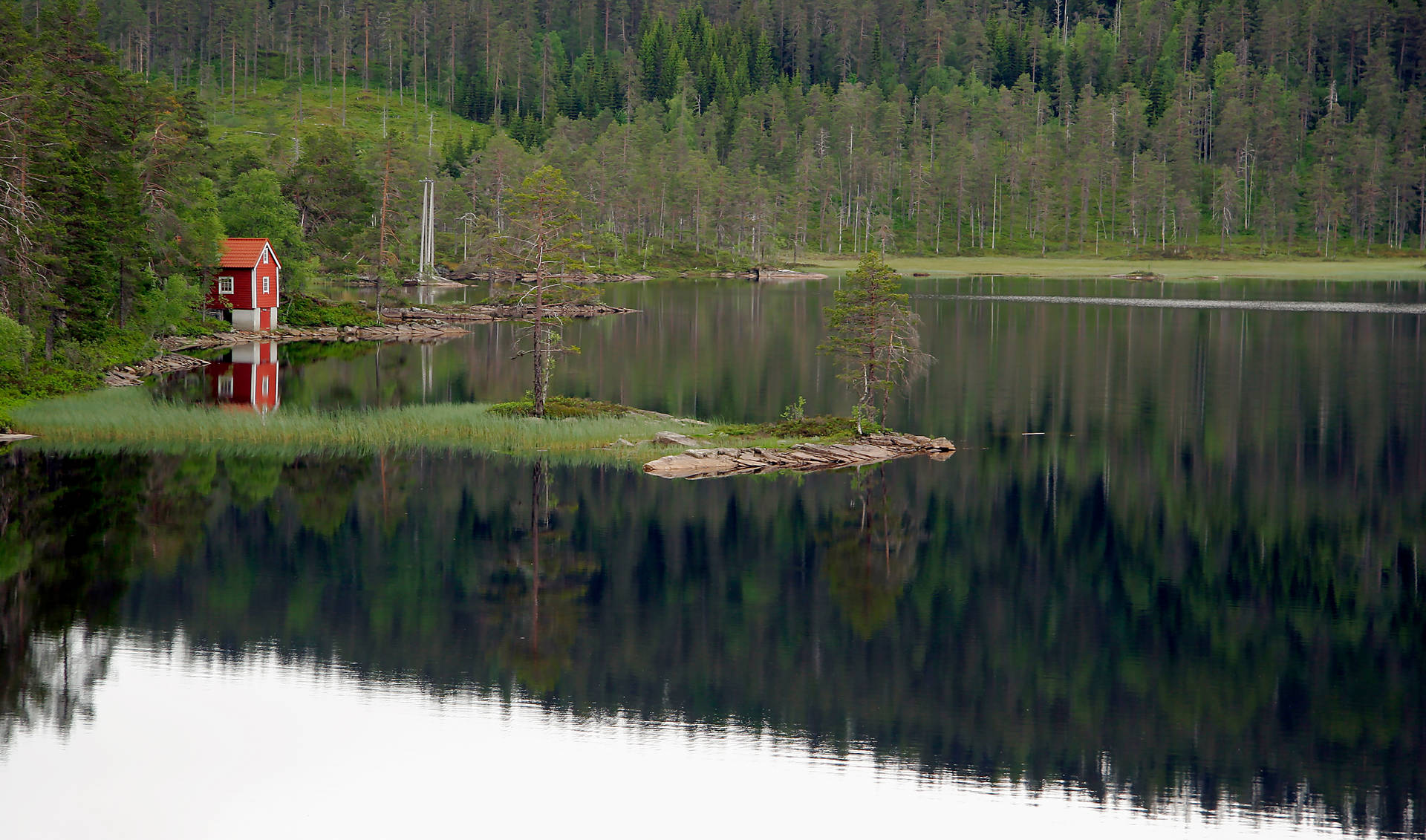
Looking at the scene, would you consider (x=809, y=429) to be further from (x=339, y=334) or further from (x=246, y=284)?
(x=339, y=334)

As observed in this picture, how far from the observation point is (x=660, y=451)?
4331 centimetres

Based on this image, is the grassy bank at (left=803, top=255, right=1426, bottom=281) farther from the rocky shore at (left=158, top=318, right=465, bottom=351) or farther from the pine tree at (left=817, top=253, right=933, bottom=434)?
the pine tree at (left=817, top=253, right=933, bottom=434)

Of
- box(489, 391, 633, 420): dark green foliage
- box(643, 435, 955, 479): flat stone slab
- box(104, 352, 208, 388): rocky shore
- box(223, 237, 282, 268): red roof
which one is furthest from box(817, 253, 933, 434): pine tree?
box(223, 237, 282, 268): red roof

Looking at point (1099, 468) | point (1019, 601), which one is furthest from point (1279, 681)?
point (1099, 468)

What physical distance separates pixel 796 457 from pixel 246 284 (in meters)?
54.3

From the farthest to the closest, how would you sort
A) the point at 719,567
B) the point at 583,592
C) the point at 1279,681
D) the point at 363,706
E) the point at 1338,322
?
the point at 1338,322
the point at 719,567
the point at 583,592
the point at 1279,681
the point at 363,706

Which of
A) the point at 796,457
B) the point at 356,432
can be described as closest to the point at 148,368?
the point at 356,432

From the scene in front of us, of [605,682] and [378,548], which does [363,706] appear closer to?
[605,682]

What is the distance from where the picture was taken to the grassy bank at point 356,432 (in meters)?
43.9

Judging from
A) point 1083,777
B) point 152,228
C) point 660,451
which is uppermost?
point 152,228

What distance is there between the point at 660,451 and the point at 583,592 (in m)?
15.1

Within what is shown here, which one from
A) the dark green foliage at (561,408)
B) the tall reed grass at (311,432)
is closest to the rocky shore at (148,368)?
the tall reed grass at (311,432)

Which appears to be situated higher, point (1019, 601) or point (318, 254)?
point (318, 254)

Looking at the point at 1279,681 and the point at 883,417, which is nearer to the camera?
the point at 1279,681
